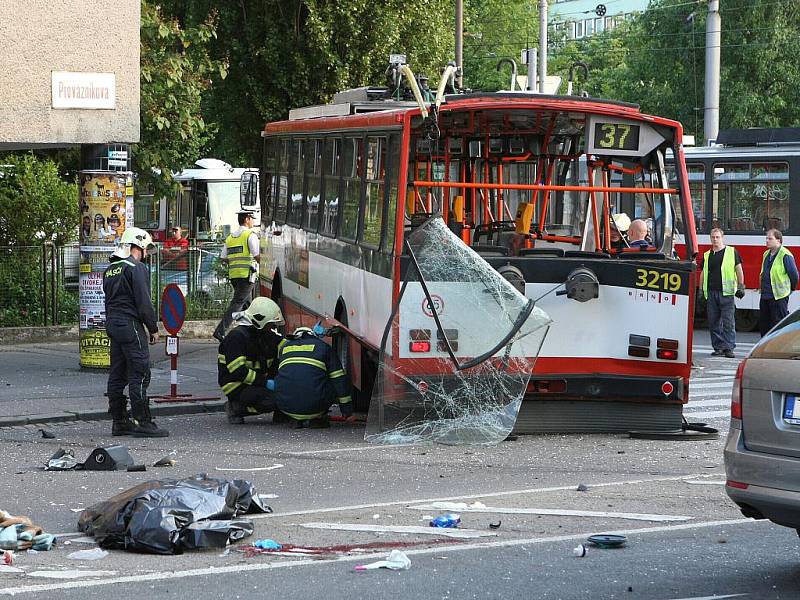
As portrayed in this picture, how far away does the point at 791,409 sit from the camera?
6.88m

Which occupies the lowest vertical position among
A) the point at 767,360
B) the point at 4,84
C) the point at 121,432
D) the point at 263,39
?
the point at 121,432

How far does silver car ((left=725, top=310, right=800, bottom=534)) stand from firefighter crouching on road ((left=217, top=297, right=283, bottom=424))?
7046mm

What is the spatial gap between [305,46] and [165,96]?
4.29 m

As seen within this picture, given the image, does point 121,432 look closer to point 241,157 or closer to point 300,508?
point 300,508

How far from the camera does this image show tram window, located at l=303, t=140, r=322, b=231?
16.3m

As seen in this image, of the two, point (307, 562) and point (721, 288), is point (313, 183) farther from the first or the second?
point (307, 562)

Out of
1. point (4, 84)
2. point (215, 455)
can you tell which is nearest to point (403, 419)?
point (215, 455)

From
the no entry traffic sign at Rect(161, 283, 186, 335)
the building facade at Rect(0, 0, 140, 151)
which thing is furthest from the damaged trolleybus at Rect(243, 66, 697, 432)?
the building facade at Rect(0, 0, 140, 151)

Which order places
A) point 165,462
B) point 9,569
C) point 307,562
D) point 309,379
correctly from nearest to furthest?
point 9,569
point 307,562
point 165,462
point 309,379

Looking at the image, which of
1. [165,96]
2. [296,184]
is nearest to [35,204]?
[165,96]

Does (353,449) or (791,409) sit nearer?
(791,409)

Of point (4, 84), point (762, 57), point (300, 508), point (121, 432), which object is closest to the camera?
point (300, 508)

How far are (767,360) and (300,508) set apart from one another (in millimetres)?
3449

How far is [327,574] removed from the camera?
732 centimetres
